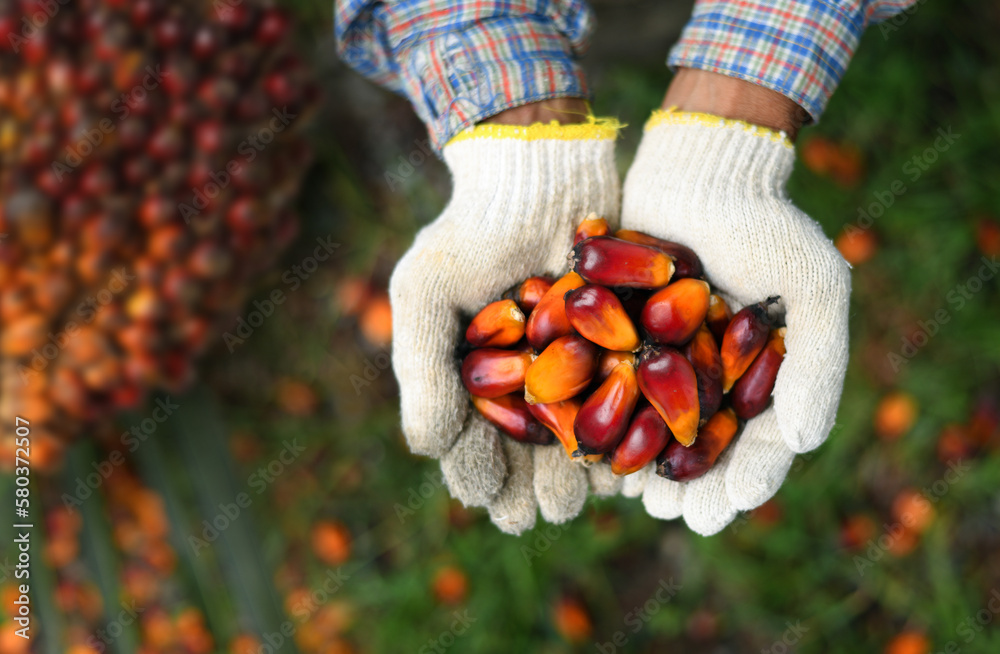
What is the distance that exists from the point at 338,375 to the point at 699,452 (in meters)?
1.60

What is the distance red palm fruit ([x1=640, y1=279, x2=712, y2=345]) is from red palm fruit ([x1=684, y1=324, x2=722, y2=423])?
31 millimetres

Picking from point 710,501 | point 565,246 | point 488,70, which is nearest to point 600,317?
point 565,246

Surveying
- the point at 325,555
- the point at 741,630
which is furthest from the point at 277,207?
the point at 741,630

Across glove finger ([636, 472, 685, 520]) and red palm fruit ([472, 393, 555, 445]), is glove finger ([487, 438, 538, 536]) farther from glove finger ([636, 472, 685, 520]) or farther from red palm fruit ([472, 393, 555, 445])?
glove finger ([636, 472, 685, 520])

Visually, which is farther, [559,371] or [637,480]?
[637,480]

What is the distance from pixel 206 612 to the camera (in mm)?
2480

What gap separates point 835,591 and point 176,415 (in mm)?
2263

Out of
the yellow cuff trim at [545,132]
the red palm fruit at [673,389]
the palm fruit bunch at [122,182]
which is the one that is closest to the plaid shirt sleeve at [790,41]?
the yellow cuff trim at [545,132]

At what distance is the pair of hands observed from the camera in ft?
4.32

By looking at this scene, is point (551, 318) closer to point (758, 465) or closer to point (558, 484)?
point (558, 484)

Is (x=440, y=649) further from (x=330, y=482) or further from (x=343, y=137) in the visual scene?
(x=343, y=137)

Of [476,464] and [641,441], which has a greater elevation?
[641,441]

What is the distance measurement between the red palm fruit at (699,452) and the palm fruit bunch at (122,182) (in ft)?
4.43

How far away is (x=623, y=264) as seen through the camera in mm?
1271
